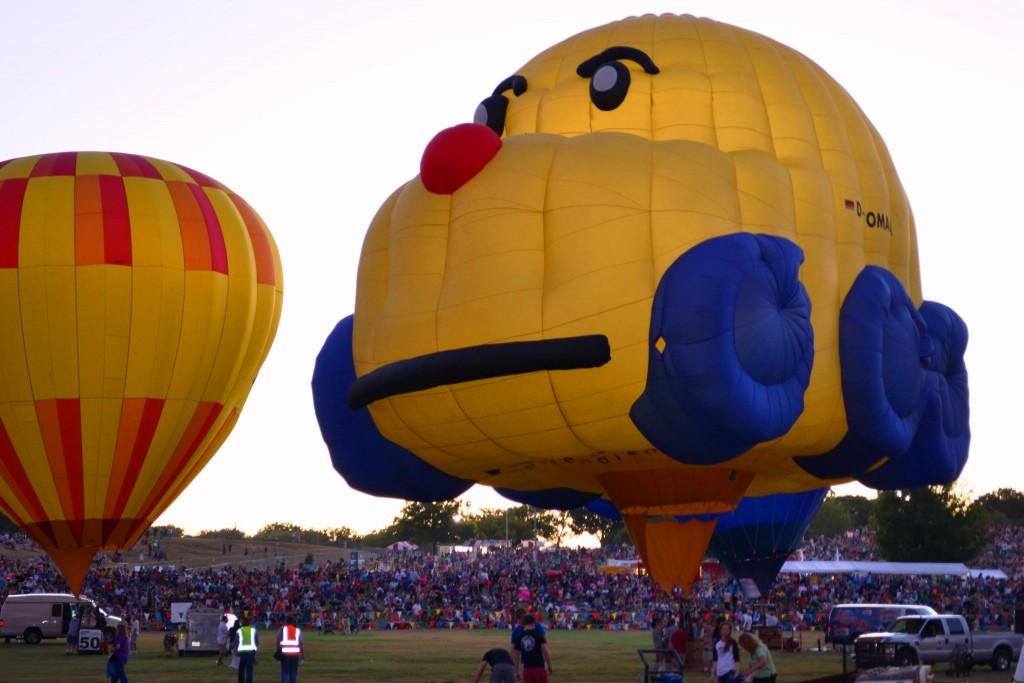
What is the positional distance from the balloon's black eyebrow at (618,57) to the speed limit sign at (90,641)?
49.5 feet

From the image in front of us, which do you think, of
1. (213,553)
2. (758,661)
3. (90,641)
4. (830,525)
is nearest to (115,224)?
(90,641)

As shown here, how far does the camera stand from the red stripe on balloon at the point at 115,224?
23453mm

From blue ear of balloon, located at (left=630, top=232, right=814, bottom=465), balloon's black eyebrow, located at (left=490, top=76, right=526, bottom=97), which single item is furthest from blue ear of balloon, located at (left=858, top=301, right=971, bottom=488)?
balloon's black eyebrow, located at (left=490, top=76, right=526, bottom=97)

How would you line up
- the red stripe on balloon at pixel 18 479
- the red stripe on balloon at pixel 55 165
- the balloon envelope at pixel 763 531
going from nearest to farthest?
the balloon envelope at pixel 763 531 → the red stripe on balloon at pixel 18 479 → the red stripe on balloon at pixel 55 165

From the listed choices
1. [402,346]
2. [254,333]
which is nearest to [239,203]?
[254,333]

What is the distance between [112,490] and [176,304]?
354cm

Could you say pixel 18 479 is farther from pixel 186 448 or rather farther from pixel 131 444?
pixel 186 448

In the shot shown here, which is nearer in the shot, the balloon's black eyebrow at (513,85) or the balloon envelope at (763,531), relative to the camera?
the balloon's black eyebrow at (513,85)

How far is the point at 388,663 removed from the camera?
2225 cm

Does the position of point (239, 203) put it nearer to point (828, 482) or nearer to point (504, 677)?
point (828, 482)

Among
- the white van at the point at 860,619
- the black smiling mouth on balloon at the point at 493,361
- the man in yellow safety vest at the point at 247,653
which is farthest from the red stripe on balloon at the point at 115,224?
the white van at the point at 860,619

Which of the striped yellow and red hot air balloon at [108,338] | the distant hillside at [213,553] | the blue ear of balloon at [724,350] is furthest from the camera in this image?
the distant hillside at [213,553]

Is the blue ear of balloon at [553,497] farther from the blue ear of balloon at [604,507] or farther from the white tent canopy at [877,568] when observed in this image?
the white tent canopy at [877,568]

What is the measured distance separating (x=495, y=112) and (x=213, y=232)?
9089 millimetres
